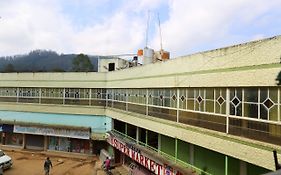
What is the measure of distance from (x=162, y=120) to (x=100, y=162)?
485 inches

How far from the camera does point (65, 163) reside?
89.8 ft

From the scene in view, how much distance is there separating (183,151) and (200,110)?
3778 mm

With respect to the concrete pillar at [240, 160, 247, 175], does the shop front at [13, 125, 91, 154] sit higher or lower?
lower

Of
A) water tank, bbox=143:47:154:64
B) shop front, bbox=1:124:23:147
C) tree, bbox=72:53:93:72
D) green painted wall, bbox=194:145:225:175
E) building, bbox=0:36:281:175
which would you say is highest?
tree, bbox=72:53:93:72

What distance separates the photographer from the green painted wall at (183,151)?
15.6 metres

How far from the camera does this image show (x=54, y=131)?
96.9 feet

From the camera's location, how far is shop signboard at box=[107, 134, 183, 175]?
14805mm

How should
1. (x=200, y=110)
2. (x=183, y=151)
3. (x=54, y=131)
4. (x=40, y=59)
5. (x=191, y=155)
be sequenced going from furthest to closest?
(x=40, y=59) < (x=54, y=131) < (x=183, y=151) < (x=191, y=155) < (x=200, y=110)

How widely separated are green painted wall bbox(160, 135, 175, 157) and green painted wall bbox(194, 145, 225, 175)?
2.42 metres

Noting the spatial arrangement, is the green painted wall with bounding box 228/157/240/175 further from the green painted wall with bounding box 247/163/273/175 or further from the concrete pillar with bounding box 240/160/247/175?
the green painted wall with bounding box 247/163/273/175

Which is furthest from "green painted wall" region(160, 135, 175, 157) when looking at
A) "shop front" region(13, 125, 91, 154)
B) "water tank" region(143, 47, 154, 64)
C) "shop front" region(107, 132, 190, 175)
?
"shop front" region(13, 125, 91, 154)

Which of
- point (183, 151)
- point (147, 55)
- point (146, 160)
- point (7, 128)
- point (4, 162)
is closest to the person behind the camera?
point (183, 151)

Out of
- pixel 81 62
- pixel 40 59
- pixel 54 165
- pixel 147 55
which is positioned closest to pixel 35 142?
pixel 54 165

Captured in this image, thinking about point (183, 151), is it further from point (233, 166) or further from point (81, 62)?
point (81, 62)
